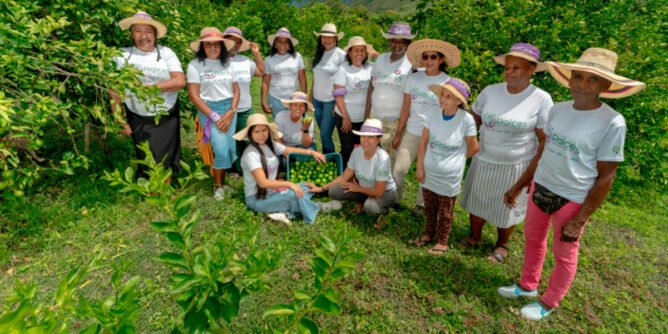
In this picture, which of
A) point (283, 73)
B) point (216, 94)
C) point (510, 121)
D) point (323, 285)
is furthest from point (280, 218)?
point (323, 285)

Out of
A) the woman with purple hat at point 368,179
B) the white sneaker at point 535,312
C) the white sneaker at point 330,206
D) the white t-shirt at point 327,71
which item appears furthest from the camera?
the white t-shirt at point 327,71

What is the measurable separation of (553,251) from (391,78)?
3.04 meters

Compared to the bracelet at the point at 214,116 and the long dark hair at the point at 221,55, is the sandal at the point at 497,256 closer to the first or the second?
the bracelet at the point at 214,116

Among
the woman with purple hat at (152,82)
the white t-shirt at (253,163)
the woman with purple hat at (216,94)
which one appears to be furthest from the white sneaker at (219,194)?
the woman with purple hat at (152,82)

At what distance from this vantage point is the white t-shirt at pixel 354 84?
5.75 m

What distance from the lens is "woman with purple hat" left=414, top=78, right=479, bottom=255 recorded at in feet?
13.5

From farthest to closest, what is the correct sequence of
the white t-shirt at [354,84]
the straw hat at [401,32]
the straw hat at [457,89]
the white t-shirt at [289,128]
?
the white t-shirt at [289,128] < the white t-shirt at [354,84] < the straw hat at [401,32] < the straw hat at [457,89]

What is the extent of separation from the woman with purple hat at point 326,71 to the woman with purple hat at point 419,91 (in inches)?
58.1

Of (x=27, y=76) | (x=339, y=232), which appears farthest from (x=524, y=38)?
(x=27, y=76)

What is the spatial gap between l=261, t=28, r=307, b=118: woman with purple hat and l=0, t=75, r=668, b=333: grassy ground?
1866 millimetres

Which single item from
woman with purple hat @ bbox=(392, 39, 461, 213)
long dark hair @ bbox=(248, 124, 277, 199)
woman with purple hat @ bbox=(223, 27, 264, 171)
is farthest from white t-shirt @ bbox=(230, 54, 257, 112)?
woman with purple hat @ bbox=(392, 39, 461, 213)

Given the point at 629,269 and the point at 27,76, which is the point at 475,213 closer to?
the point at 629,269

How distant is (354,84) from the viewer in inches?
227

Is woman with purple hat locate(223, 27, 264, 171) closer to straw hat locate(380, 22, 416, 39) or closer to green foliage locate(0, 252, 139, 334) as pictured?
straw hat locate(380, 22, 416, 39)
